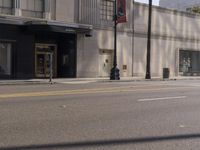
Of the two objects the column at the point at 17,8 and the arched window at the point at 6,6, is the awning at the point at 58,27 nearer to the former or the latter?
the column at the point at 17,8

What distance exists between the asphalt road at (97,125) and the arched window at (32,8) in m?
20.5

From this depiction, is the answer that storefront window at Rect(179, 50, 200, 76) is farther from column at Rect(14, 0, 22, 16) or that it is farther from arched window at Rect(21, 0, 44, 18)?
column at Rect(14, 0, 22, 16)

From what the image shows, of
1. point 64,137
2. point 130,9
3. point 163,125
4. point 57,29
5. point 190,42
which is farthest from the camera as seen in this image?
point 190,42

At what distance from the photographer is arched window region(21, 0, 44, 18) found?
35497 mm

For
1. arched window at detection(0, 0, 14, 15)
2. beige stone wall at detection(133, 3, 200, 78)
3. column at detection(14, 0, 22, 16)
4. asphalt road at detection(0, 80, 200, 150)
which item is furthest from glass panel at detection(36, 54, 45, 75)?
asphalt road at detection(0, 80, 200, 150)

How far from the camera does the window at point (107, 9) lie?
41.5 m

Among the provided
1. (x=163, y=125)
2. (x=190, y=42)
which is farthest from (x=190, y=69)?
(x=163, y=125)

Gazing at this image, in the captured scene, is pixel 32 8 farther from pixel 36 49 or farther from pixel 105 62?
pixel 105 62

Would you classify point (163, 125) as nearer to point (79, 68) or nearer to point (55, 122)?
point (55, 122)

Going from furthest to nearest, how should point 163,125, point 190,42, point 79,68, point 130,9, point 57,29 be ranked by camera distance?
Result: point 190,42 < point 130,9 < point 79,68 < point 57,29 < point 163,125

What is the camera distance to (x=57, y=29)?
36.0 meters

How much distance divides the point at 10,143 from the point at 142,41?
125 ft

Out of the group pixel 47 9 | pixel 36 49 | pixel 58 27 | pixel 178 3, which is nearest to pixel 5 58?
pixel 36 49

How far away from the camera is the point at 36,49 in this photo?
37.7m
